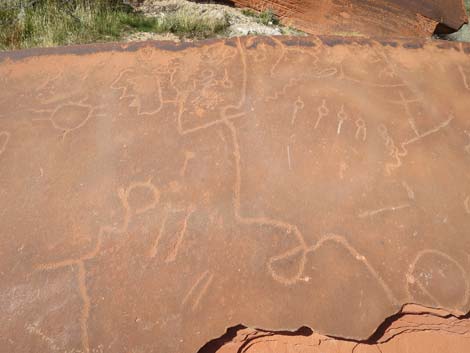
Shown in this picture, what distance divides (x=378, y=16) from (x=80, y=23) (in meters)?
3.48

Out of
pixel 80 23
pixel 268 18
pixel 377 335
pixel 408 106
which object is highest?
pixel 408 106

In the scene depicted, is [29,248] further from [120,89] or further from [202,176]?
[120,89]

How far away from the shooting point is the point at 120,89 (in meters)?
1.41

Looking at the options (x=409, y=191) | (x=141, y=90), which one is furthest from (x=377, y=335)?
(x=141, y=90)

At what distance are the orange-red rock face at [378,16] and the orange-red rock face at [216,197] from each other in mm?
3061

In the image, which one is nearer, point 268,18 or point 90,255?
point 90,255

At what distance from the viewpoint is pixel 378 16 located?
13.5 feet

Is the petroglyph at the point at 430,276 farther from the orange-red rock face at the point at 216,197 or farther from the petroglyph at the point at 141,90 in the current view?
the petroglyph at the point at 141,90

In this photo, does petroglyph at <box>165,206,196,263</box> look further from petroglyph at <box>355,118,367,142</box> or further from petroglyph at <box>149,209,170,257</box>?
petroglyph at <box>355,118,367,142</box>

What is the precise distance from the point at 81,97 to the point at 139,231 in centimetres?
68

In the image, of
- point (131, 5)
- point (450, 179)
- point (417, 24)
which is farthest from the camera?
point (131, 5)

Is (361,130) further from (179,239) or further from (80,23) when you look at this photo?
(80,23)

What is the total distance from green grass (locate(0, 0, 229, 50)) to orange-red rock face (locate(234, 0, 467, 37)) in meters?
1.08

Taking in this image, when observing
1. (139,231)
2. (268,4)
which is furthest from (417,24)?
(139,231)
